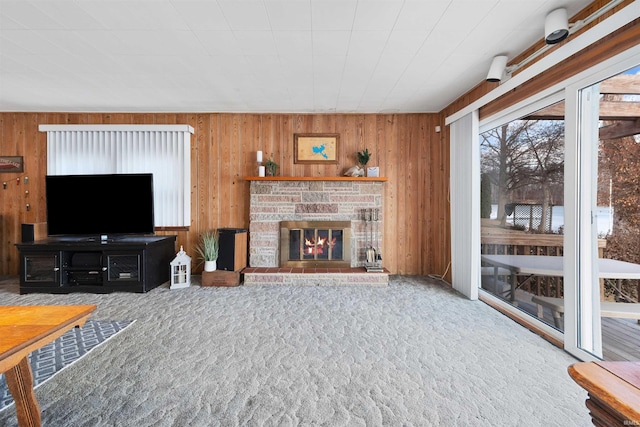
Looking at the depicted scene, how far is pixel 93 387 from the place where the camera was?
5.46ft

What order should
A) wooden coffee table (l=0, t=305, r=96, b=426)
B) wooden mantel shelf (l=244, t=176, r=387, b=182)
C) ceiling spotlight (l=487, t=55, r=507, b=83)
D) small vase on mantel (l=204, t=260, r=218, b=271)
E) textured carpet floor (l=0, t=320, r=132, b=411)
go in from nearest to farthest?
wooden coffee table (l=0, t=305, r=96, b=426)
textured carpet floor (l=0, t=320, r=132, b=411)
ceiling spotlight (l=487, t=55, r=507, b=83)
small vase on mantel (l=204, t=260, r=218, b=271)
wooden mantel shelf (l=244, t=176, r=387, b=182)

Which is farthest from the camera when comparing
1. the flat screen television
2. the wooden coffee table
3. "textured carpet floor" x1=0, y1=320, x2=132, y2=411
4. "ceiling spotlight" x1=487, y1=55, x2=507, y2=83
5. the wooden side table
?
the flat screen television

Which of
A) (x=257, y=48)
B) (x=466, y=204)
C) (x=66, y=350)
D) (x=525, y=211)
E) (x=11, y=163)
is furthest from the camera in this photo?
(x=11, y=163)

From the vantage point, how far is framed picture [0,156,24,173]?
4.13 metres

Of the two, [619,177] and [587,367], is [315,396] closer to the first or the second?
[587,367]

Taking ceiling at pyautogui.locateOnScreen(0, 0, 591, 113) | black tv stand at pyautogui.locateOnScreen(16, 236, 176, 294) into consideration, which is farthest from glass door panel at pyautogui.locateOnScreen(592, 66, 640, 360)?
black tv stand at pyautogui.locateOnScreen(16, 236, 176, 294)

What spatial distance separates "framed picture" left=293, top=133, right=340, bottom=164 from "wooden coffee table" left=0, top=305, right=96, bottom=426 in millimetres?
3227

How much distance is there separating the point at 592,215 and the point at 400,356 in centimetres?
167

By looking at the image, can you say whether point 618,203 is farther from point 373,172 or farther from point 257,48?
point 257,48

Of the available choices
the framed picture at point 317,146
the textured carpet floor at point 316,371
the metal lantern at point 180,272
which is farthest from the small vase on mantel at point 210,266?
the framed picture at point 317,146

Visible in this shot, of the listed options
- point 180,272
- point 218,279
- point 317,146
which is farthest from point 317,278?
point 317,146

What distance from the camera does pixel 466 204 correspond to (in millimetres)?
3312

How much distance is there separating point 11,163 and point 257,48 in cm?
437

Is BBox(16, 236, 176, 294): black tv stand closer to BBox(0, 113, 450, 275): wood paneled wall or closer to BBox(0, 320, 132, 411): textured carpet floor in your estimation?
BBox(0, 113, 450, 275): wood paneled wall
